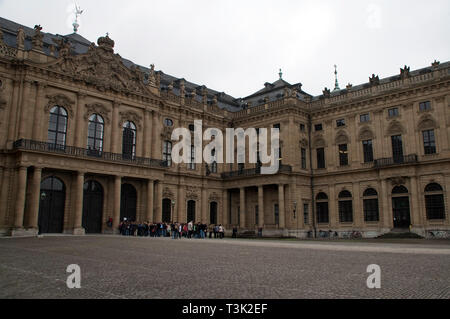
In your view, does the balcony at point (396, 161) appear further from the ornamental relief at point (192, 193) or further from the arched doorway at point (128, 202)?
the arched doorway at point (128, 202)

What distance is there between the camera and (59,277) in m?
9.98

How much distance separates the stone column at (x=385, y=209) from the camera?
4016 cm

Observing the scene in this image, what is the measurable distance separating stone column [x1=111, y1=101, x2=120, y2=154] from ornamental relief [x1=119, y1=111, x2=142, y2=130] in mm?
714

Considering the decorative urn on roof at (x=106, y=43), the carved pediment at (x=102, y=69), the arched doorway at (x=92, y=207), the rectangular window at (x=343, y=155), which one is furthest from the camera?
the rectangular window at (x=343, y=155)

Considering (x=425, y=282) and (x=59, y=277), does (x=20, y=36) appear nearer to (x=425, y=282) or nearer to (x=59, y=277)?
(x=59, y=277)

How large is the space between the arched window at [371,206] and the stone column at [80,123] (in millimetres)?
29023

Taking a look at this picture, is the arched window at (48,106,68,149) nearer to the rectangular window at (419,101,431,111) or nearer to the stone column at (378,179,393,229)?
the stone column at (378,179,393,229)

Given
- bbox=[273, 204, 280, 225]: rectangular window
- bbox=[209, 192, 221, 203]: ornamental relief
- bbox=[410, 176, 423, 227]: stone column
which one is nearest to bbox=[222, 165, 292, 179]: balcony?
bbox=[209, 192, 221, 203]: ornamental relief

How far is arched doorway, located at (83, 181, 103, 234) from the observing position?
38.5m

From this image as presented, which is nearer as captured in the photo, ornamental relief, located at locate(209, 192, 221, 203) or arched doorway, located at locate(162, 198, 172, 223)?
arched doorway, located at locate(162, 198, 172, 223)

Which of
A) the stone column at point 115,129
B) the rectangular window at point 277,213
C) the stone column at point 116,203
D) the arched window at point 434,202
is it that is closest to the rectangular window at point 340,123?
the arched window at point 434,202

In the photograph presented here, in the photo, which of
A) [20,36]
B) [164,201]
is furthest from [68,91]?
[164,201]
